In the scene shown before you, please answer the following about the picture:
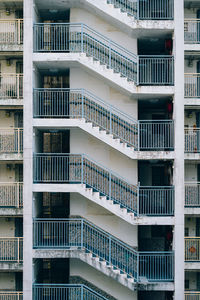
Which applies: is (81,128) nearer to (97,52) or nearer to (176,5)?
(97,52)

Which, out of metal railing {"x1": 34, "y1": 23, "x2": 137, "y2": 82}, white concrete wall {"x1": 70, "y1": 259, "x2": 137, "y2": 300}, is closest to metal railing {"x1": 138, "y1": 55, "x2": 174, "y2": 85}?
metal railing {"x1": 34, "y1": 23, "x2": 137, "y2": 82}

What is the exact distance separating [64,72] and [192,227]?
1213 cm

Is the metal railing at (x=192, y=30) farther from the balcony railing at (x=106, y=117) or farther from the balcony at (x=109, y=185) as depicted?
the balcony at (x=109, y=185)

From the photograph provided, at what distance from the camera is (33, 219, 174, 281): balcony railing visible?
16.3 metres

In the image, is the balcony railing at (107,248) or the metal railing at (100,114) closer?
the balcony railing at (107,248)

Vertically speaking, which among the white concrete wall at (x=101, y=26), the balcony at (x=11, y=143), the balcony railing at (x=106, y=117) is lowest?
the balcony at (x=11, y=143)

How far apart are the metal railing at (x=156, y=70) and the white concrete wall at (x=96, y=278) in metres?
10.9

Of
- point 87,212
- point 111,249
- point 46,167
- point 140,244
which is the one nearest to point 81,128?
point 46,167

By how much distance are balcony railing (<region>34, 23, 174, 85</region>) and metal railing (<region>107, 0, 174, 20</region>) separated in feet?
6.50

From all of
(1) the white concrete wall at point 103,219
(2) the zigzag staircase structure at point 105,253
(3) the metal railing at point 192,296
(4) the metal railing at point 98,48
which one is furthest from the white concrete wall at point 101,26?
(3) the metal railing at point 192,296

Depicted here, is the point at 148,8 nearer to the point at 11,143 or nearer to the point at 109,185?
the point at 109,185

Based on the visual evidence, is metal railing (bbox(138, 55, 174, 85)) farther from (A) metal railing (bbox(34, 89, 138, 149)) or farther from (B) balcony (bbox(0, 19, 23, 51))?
(B) balcony (bbox(0, 19, 23, 51))

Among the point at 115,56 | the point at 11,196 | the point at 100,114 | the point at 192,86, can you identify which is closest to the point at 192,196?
the point at 192,86

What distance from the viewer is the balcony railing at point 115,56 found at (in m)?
17.0
